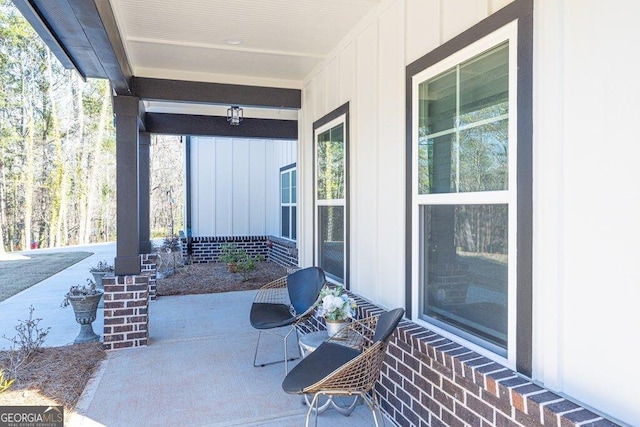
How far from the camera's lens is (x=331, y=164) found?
465cm

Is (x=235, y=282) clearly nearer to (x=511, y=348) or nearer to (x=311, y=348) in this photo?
(x=311, y=348)

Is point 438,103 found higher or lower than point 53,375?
higher

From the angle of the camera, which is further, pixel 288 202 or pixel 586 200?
pixel 288 202

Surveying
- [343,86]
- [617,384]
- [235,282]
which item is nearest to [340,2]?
[343,86]

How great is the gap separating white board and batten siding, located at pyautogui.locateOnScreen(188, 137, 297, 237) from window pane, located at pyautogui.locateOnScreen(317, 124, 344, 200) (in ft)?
19.9

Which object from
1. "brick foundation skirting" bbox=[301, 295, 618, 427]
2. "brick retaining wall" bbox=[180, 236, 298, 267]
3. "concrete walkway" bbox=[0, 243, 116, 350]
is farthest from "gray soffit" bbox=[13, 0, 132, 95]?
"brick retaining wall" bbox=[180, 236, 298, 267]

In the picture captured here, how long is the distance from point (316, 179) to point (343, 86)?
1.29m

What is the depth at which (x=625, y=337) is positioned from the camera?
4.91 ft

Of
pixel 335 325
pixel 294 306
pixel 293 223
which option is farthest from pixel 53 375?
pixel 293 223

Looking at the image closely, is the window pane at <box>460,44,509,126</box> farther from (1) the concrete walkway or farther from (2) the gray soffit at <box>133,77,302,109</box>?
(1) the concrete walkway

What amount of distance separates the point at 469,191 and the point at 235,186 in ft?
31.9

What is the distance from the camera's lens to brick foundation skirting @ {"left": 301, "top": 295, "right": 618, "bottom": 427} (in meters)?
1.66

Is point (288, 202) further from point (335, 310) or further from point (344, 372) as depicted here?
point (344, 372)

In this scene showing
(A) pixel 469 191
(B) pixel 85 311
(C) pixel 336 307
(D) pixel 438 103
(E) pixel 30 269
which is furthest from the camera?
(E) pixel 30 269
